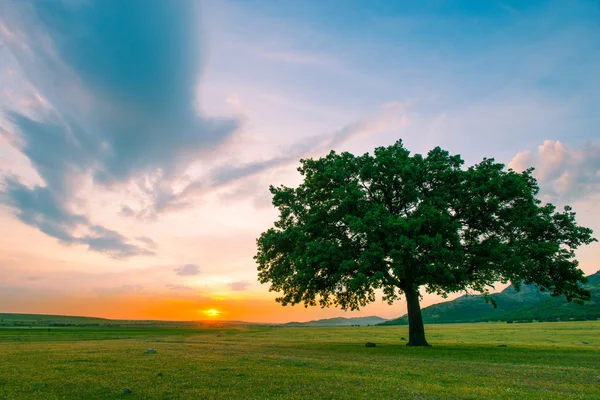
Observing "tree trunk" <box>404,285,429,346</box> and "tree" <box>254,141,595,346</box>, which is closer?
"tree" <box>254,141,595,346</box>

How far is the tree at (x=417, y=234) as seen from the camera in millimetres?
35344

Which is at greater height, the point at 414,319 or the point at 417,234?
the point at 417,234

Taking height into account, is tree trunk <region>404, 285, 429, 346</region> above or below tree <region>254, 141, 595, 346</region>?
below

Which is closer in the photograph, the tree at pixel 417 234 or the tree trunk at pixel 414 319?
the tree at pixel 417 234

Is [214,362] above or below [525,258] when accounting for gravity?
below

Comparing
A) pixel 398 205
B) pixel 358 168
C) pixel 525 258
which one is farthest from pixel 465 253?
pixel 358 168

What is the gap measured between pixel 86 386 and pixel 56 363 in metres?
12.2

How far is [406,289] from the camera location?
40.9m

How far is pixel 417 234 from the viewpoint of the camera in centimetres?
3572

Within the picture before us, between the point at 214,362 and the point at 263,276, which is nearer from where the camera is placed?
the point at 214,362

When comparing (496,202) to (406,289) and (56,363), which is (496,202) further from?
(56,363)

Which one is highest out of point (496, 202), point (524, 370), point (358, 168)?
point (358, 168)

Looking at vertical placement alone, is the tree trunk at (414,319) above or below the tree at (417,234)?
below

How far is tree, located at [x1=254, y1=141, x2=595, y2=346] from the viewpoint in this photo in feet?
116
